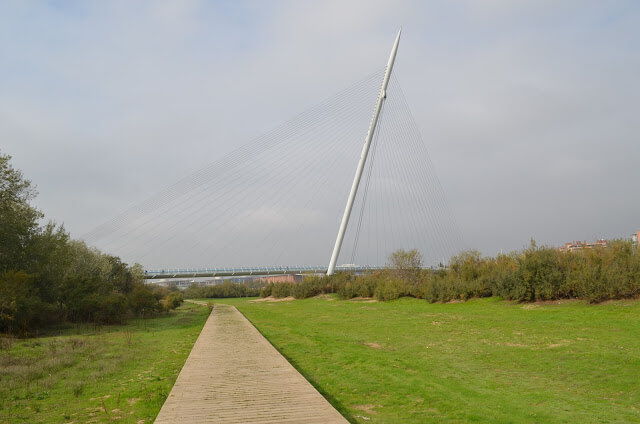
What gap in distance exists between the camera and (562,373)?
8.47 m

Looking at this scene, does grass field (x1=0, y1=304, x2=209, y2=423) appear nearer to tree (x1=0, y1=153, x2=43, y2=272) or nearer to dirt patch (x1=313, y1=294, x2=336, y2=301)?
tree (x1=0, y1=153, x2=43, y2=272)

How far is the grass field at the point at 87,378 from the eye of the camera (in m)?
6.89

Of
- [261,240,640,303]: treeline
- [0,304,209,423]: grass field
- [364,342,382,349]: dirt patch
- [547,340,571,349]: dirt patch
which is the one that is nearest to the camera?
[0,304,209,423]: grass field

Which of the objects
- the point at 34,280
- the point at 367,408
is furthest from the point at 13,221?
the point at 367,408

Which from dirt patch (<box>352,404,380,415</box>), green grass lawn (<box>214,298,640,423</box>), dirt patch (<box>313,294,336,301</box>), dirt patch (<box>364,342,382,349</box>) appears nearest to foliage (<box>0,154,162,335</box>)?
green grass lawn (<box>214,298,640,423</box>)

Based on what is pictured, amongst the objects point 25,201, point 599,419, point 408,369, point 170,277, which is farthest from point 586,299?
point 170,277

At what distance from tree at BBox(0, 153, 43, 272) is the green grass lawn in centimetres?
1322

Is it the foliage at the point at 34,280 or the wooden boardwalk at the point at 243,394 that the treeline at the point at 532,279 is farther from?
the foliage at the point at 34,280

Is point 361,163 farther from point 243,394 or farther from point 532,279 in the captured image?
point 243,394

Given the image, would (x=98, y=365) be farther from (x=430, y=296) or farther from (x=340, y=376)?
(x=430, y=296)

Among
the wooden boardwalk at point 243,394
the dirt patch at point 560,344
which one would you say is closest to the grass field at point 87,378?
the wooden boardwalk at point 243,394

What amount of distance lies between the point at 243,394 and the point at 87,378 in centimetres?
535

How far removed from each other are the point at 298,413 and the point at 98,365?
803 cm

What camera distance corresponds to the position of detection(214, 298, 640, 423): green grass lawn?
650cm
